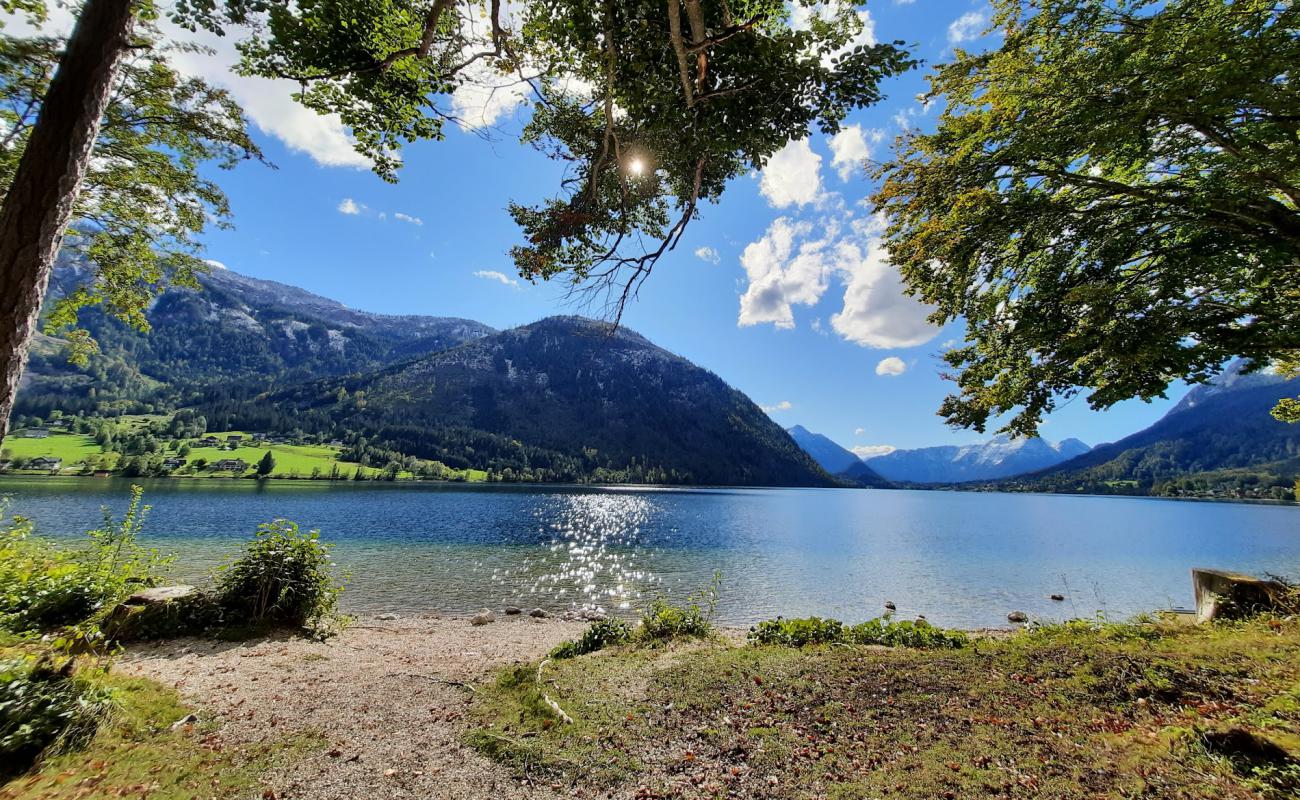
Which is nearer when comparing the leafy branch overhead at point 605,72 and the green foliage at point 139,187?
the leafy branch overhead at point 605,72

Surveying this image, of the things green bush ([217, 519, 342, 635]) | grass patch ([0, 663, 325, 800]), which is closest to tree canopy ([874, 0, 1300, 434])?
grass patch ([0, 663, 325, 800])

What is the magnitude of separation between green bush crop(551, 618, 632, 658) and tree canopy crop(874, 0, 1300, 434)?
10.4 meters

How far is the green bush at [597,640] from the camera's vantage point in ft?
40.4

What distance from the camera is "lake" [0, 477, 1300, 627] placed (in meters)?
27.9

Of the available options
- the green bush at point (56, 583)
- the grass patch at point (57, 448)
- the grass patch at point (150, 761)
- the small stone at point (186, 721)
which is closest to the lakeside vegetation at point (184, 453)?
the grass patch at point (57, 448)

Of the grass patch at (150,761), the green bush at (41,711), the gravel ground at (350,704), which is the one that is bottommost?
the gravel ground at (350,704)

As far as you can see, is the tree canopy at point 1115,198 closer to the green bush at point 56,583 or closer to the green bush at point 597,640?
the green bush at point 597,640

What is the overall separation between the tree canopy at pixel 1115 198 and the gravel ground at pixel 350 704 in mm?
12178

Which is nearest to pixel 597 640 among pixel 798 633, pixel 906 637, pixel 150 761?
pixel 798 633

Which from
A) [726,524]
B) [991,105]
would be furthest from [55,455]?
[991,105]

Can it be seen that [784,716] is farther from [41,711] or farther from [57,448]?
[57,448]

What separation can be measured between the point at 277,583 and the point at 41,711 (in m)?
9.18

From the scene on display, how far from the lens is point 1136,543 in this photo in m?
58.8

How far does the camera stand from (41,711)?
5.32 m
